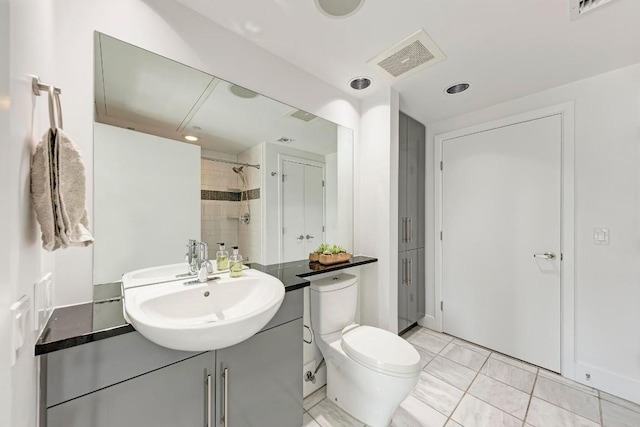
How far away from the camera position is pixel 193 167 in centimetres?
138

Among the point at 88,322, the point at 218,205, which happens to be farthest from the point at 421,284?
the point at 88,322

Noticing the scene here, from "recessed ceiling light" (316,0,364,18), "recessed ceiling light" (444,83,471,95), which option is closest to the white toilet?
"recessed ceiling light" (316,0,364,18)

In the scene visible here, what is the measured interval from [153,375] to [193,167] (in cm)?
98

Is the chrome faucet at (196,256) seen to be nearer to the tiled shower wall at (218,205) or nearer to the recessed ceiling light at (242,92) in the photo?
the tiled shower wall at (218,205)

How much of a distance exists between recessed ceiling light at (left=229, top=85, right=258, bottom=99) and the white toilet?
127cm

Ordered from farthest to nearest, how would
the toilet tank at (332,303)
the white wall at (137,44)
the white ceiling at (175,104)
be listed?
the toilet tank at (332,303) < the white ceiling at (175,104) < the white wall at (137,44)

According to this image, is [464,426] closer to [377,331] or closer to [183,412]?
[377,331]

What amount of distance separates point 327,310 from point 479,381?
1335mm

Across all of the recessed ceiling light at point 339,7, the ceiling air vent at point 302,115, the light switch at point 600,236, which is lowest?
the light switch at point 600,236

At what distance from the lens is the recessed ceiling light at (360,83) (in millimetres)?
1915

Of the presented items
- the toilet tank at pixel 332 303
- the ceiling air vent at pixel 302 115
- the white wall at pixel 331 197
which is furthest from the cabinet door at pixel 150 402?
the ceiling air vent at pixel 302 115

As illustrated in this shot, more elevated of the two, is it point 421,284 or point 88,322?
point 88,322

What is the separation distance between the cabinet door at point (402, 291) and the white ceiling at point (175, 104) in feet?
5.16

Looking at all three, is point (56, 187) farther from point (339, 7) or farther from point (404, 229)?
point (404, 229)
